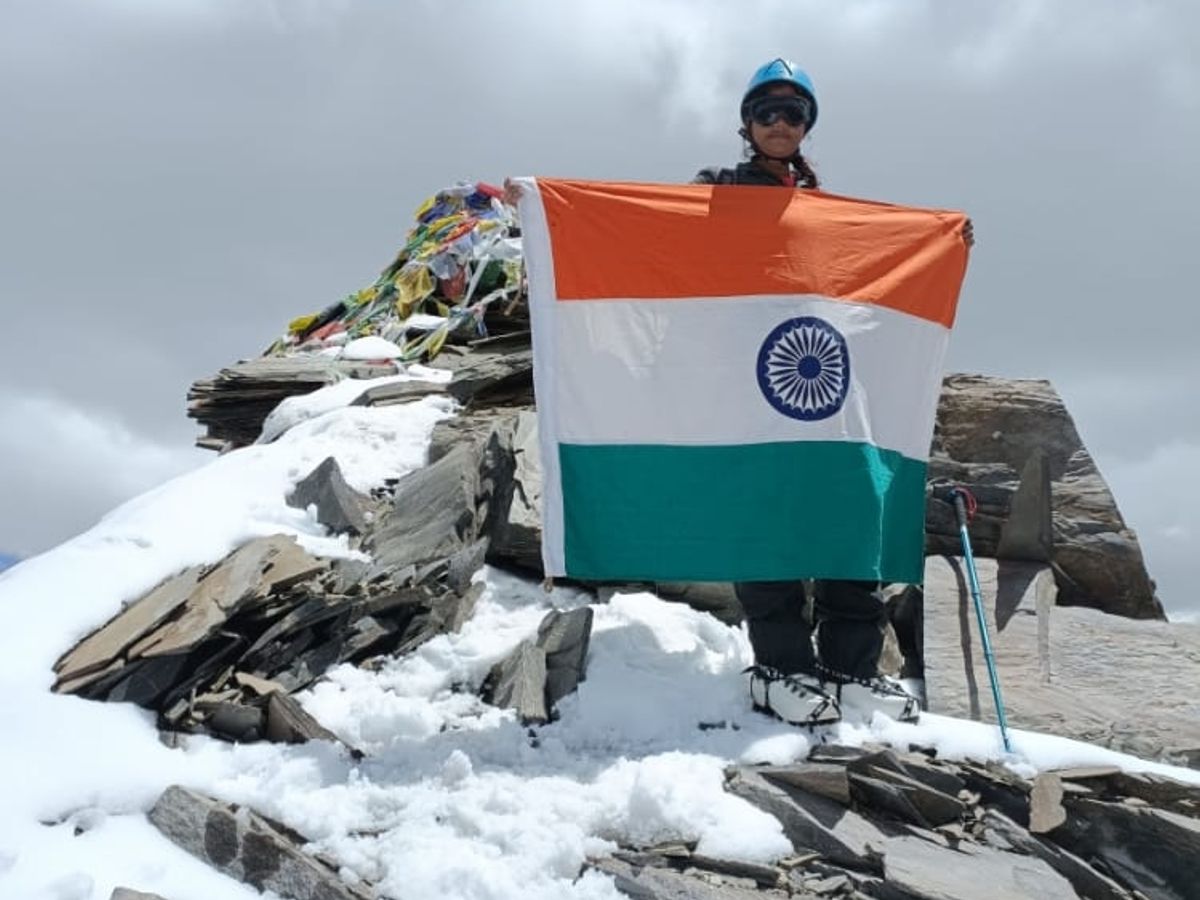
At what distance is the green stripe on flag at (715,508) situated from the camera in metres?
5.38

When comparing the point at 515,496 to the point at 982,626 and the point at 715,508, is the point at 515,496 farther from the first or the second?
the point at 982,626

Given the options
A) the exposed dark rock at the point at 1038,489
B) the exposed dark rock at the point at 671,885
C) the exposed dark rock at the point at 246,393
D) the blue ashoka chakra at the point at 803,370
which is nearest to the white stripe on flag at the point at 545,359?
the blue ashoka chakra at the point at 803,370

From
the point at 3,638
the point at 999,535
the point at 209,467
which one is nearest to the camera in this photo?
the point at 3,638

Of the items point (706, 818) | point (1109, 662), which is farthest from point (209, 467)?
→ point (1109, 662)

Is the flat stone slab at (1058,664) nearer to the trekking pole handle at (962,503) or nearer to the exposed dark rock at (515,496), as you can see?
the trekking pole handle at (962,503)

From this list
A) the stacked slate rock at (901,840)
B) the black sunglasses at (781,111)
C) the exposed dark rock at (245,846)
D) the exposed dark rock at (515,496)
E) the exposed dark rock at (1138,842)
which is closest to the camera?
the exposed dark rock at (245,846)

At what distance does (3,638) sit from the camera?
16.4 feet

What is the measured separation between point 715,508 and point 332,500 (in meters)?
2.87

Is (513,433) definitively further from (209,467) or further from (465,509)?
(209,467)

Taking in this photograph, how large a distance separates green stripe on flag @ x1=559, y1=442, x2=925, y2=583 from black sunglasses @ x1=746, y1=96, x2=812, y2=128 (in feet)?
5.95

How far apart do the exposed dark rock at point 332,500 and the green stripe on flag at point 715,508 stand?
209 cm

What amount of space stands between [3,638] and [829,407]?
14.2 ft

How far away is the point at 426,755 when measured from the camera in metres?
4.62

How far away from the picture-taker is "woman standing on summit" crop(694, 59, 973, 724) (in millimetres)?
5047
